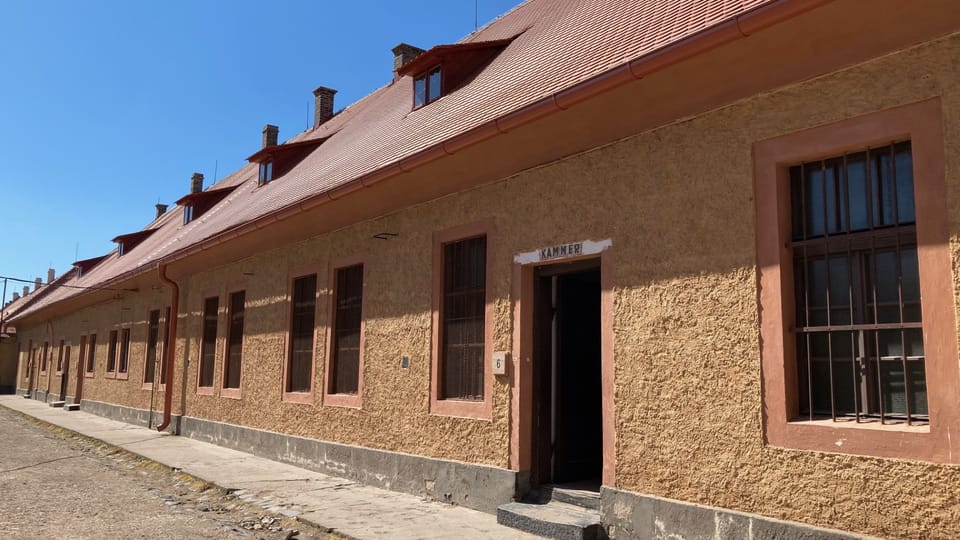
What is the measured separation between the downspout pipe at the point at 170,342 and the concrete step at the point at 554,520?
11.6 m

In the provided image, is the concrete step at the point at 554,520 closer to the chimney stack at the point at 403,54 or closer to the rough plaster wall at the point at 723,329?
the rough plaster wall at the point at 723,329

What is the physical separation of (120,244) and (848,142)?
93.1ft

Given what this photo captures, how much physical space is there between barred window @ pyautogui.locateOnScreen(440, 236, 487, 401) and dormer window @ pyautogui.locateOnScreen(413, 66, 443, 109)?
3.18m

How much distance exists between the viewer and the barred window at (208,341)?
15172 mm

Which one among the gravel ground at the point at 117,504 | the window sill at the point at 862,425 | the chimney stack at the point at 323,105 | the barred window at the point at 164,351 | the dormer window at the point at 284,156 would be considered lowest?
the gravel ground at the point at 117,504

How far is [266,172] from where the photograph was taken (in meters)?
16.6

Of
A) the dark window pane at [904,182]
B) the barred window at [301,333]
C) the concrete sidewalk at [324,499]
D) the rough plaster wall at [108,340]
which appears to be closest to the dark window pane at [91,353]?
the rough plaster wall at [108,340]

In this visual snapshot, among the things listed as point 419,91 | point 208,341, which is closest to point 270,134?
point 208,341

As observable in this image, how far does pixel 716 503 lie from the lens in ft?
18.2

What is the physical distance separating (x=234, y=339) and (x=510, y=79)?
27.5ft

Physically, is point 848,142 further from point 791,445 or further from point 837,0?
point 791,445

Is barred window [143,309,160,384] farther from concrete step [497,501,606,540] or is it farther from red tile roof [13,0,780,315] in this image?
concrete step [497,501,606,540]

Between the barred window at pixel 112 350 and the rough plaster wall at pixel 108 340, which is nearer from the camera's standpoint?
the rough plaster wall at pixel 108 340

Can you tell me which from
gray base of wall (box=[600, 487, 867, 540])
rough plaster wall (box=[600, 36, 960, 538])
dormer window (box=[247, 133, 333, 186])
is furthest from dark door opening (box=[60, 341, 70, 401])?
rough plaster wall (box=[600, 36, 960, 538])
